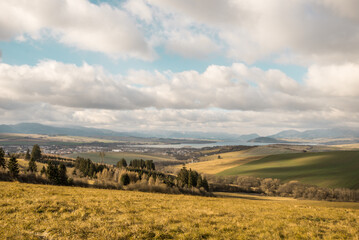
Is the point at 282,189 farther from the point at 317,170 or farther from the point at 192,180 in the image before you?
the point at 192,180

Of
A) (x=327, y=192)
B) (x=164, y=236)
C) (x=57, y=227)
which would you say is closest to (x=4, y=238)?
(x=57, y=227)

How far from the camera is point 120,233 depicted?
444 inches

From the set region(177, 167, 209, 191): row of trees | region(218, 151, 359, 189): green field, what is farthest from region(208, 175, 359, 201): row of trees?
region(177, 167, 209, 191): row of trees

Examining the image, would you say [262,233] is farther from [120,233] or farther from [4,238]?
[4,238]

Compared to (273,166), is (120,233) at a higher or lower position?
higher

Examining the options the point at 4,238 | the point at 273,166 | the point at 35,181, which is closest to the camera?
the point at 4,238

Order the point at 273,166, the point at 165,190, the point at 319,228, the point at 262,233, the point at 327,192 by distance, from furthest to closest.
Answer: the point at 273,166 < the point at 327,192 < the point at 165,190 < the point at 319,228 < the point at 262,233

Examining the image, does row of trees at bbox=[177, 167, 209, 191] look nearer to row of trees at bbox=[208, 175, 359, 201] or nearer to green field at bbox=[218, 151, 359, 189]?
row of trees at bbox=[208, 175, 359, 201]

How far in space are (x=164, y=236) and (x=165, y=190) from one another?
4024cm

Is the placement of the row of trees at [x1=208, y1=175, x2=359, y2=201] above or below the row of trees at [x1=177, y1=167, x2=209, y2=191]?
below

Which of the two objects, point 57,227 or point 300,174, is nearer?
point 57,227

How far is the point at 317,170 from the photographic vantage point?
119938 millimetres

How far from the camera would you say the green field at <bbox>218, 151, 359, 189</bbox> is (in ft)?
317

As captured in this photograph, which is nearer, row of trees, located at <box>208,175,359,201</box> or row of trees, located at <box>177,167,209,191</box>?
row of trees, located at <box>208,175,359,201</box>
